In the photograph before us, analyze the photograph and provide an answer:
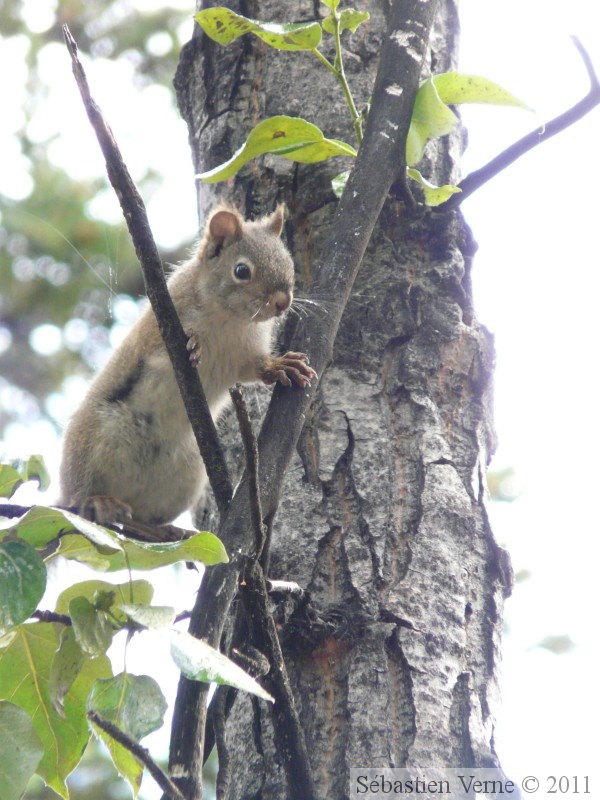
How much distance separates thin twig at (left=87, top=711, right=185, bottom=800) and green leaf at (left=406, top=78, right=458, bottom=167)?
1269 mm

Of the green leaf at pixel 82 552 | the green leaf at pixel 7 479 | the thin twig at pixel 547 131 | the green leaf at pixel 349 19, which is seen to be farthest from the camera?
the green leaf at pixel 349 19

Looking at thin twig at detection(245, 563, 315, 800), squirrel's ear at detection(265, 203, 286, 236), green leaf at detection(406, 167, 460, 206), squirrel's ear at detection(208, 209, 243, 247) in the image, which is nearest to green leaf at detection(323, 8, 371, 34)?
green leaf at detection(406, 167, 460, 206)

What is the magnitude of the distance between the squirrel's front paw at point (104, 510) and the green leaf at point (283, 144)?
45.4 inches

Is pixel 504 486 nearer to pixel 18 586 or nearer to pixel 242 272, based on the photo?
pixel 242 272

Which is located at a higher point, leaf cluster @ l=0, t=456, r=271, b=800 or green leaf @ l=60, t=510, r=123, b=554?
green leaf @ l=60, t=510, r=123, b=554

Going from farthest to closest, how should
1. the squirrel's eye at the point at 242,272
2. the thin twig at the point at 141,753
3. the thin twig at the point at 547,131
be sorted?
the squirrel's eye at the point at 242,272 → the thin twig at the point at 547,131 → the thin twig at the point at 141,753

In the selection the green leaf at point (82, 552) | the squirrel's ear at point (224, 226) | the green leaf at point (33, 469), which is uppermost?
the squirrel's ear at point (224, 226)

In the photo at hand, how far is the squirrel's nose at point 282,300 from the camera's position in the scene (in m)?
2.76

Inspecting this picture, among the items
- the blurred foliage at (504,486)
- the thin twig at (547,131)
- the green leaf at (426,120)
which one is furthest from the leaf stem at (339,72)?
the blurred foliage at (504,486)

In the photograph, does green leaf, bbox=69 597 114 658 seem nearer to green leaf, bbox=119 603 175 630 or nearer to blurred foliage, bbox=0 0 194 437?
green leaf, bbox=119 603 175 630

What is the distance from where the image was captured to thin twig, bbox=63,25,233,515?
4.59 feet

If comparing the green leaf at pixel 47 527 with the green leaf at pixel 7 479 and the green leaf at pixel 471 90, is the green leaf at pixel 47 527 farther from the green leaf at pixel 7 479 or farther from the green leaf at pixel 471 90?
the green leaf at pixel 471 90

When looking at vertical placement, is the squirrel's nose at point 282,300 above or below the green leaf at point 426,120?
above

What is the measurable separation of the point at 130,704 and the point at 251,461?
1.14 ft
